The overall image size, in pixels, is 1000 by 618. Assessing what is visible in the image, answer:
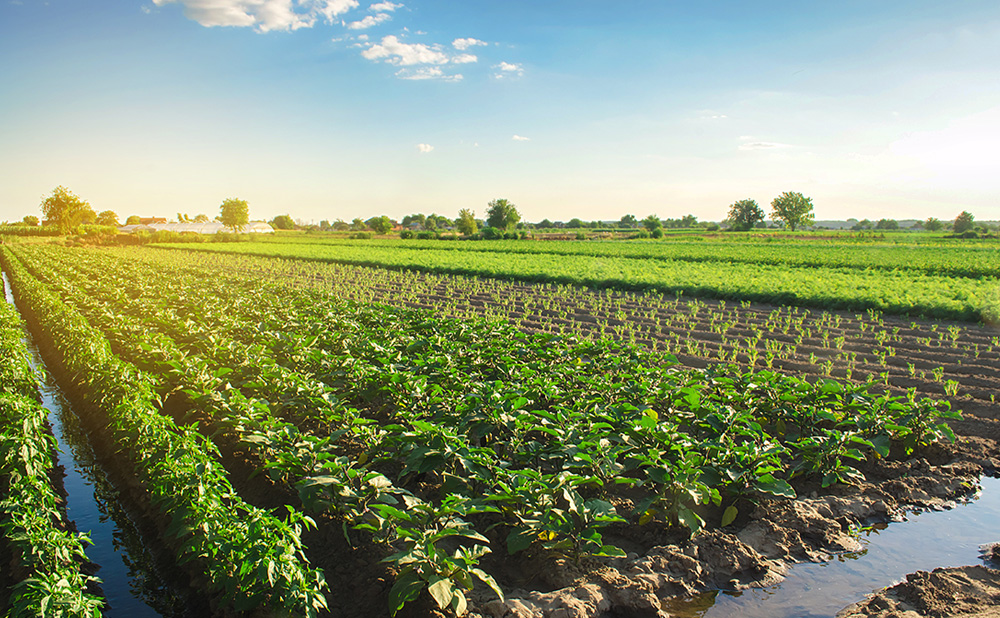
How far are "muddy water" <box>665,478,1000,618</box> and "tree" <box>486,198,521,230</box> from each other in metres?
82.3

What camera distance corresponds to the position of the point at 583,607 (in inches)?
139

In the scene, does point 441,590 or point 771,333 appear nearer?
point 441,590

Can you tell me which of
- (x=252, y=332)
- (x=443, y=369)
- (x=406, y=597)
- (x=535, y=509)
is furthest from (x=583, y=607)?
(x=252, y=332)

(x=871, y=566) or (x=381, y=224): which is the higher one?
(x=381, y=224)

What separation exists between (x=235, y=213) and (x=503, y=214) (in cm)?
A: 4576

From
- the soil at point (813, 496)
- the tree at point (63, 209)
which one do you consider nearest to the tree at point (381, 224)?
the tree at point (63, 209)

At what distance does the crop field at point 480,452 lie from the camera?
3561 mm

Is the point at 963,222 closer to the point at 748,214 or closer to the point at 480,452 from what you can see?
the point at 748,214

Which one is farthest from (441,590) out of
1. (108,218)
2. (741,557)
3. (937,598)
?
(108,218)

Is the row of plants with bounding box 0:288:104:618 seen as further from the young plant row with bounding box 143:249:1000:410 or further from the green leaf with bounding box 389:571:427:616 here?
the young plant row with bounding box 143:249:1000:410

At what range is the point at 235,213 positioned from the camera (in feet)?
300

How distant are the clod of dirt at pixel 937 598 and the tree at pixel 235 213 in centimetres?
10101

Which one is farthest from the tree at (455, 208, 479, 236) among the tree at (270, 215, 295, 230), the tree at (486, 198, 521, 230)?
the tree at (270, 215, 295, 230)

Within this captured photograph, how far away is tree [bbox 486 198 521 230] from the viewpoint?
86.4 m
